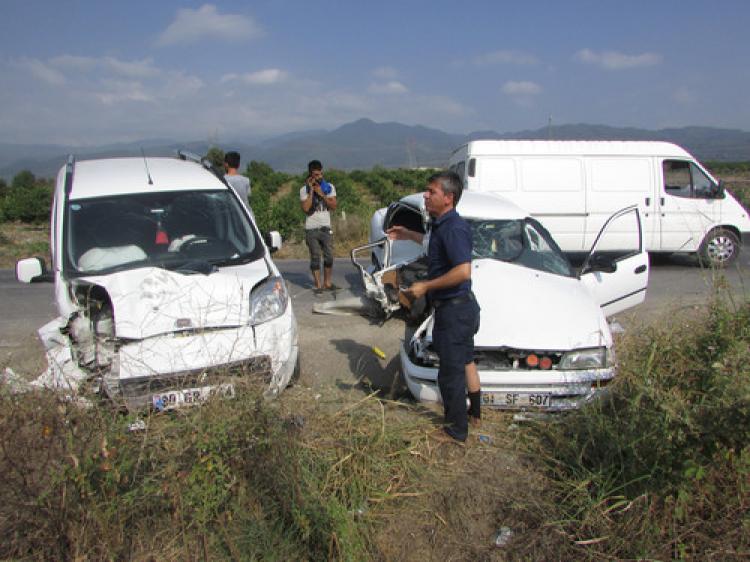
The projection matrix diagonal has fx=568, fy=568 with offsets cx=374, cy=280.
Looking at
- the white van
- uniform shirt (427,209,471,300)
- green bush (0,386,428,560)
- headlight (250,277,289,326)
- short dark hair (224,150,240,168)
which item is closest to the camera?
green bush (0,386,428,560)

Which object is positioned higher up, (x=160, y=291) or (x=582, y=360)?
(x=160, y=291)

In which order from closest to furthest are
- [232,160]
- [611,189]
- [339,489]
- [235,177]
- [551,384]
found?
[339,489]
[551,384]
[235,177]
[232,160]
[611,189]

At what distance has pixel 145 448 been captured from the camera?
2826 mm

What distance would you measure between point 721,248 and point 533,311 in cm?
810

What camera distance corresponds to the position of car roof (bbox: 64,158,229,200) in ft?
17.0

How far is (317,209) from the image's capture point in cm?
Result: 791

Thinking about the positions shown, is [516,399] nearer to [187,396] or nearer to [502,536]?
[502,536]

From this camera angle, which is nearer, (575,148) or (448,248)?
(448,248)

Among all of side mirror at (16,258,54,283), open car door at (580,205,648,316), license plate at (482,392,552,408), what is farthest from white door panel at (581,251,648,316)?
side mirror at (16,258,54,283)

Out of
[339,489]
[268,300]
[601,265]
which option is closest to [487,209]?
[601,265]

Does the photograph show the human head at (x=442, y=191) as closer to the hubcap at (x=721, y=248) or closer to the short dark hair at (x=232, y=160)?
the short dark hair at (x=232, y=160)

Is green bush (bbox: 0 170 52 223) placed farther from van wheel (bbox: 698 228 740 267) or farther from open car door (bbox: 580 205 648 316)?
open car door (bbox: 580 205 648 316)

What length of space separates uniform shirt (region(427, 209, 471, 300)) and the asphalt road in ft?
4.08

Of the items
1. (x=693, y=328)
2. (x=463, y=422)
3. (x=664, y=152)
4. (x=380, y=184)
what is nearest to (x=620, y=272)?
(x=693, y=328)
